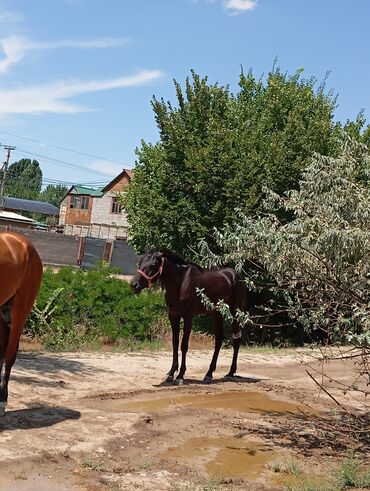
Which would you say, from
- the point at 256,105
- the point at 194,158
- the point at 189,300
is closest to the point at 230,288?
the point at 189,300

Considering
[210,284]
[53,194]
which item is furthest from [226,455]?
[53,194]

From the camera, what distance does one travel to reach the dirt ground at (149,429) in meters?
5.62

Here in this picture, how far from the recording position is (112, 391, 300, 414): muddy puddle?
8398mm

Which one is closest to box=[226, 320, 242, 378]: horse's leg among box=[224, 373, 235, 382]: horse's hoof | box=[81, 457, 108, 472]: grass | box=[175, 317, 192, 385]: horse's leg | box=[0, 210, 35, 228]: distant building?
box=[224, 373, 235, 382]: horse's hoof

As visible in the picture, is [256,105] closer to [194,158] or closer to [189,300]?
[194,158]

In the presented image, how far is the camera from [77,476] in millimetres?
5438

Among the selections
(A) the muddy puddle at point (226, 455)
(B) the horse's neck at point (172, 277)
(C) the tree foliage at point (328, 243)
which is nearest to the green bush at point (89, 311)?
(B) the horse's neck at point (172, 277)

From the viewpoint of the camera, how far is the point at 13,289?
6.91 meters

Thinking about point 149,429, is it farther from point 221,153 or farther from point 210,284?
point 221,153

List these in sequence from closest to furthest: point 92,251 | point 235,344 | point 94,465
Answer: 1. point 94,465
2. point 235,344
3. point 92,251

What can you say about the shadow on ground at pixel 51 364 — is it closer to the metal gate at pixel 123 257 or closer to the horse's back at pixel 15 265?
the horse's back at pixel 15 265

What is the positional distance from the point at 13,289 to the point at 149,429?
2161mm

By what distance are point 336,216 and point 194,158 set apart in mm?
12190

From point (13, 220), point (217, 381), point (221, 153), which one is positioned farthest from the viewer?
point (13, 220)
